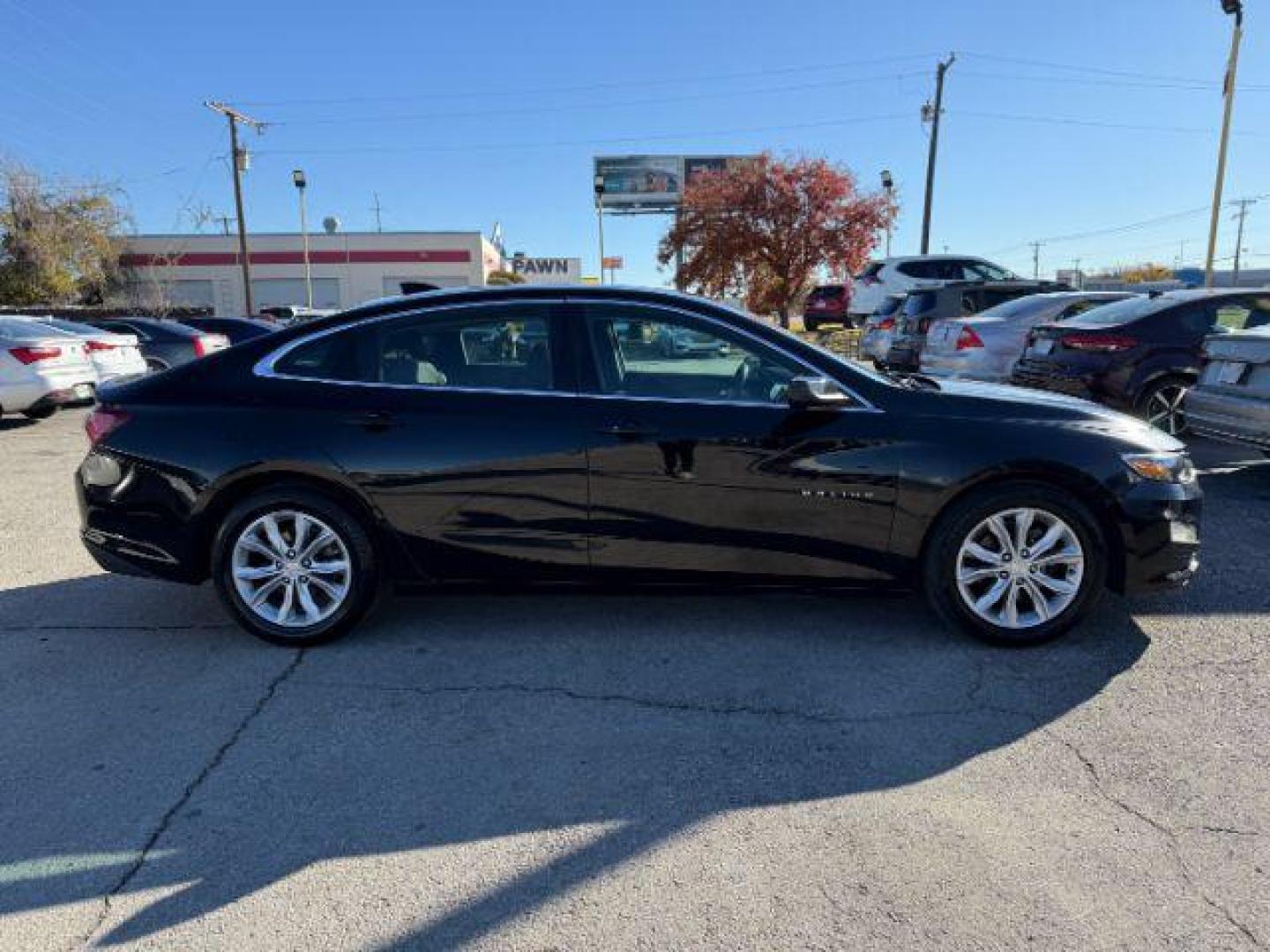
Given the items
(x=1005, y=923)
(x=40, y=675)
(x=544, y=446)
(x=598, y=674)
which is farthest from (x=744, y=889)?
(x=40, y=675)

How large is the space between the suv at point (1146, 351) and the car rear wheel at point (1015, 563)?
14.9 feet

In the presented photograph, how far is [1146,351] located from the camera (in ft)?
25.6

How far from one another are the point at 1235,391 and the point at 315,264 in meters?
56.1

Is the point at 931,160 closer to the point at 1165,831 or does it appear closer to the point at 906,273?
the point at 906,273

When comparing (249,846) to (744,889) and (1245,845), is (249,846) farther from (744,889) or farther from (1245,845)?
(1245,845)

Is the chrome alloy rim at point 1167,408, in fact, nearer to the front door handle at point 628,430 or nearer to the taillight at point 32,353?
the front door handle at point 628,430

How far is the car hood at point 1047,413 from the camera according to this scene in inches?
152

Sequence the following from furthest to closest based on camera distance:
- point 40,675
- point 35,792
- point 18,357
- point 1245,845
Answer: point 18,357, point 40,675, point 35,792, point 1245,845

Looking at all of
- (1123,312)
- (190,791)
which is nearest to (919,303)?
(1123,312)

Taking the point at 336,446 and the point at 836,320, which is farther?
the point at 836,320

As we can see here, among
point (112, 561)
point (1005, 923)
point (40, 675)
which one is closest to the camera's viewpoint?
point (1005, 923)

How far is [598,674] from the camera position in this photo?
3.75m

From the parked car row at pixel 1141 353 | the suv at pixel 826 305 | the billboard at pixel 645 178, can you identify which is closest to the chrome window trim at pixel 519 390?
the parked car row at pixel 1141 353

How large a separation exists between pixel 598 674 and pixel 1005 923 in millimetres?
1873
